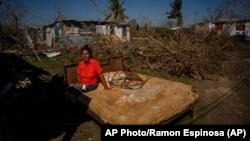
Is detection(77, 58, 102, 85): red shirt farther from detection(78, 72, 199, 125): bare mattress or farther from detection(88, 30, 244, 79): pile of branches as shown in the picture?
detection(88, 30, 244, 79): pile of branches

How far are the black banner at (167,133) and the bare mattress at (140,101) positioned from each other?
15 cm

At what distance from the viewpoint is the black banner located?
133 inches

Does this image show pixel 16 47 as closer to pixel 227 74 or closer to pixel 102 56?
pixel 102 56

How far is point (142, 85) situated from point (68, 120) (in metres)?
1.99

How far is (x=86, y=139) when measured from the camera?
3928 millimetres

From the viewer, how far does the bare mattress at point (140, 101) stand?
10.9ft

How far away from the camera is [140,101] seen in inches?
160

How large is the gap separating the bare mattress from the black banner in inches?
6.0

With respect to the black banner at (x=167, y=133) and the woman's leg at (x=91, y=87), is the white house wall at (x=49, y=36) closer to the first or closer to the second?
the woman's leg at (x=91, y=87)

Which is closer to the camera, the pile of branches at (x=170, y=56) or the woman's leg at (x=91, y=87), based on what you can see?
the woman's leg at (x=91, y=87)

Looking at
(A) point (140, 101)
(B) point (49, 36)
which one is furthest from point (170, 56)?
(B) point (49, 36)

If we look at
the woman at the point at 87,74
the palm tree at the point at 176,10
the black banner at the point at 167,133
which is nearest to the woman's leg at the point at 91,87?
the woman at the point at 87,74

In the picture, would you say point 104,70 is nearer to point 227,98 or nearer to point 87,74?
point 87,74

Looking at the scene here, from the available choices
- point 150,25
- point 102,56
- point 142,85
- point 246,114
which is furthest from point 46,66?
point 246,114
